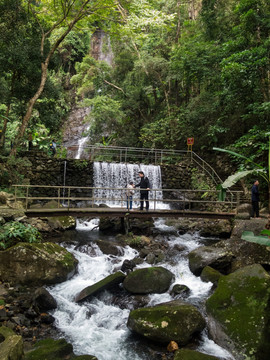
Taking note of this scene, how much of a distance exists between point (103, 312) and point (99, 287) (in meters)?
0.65

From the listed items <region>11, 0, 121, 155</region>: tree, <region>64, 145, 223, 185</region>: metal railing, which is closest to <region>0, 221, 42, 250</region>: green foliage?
<region>11, 0, 121, 155</region>: tree

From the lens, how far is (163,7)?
2005 centimetres

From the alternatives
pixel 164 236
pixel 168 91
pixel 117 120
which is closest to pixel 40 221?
pixel 164 236

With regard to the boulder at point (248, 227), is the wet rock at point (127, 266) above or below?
below

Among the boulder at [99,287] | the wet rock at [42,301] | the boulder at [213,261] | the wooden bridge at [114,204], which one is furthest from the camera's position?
the wooden bridge at [114,204]

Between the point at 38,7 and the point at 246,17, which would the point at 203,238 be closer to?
the point at 246,17

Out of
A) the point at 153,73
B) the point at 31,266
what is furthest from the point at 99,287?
the point at 153,73

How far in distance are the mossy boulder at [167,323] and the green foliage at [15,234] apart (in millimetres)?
4049

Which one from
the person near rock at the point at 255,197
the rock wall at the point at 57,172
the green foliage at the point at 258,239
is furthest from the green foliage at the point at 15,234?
the person near rock at the point at 255,197

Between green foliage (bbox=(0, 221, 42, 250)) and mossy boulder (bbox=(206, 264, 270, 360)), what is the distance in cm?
543

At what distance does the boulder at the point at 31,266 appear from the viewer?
21.2 ft

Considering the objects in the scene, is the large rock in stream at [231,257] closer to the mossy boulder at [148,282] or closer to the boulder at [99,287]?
the mossy boulder at [148,282]

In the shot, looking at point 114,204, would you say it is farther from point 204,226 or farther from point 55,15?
point 55,15

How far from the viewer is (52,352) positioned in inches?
158
